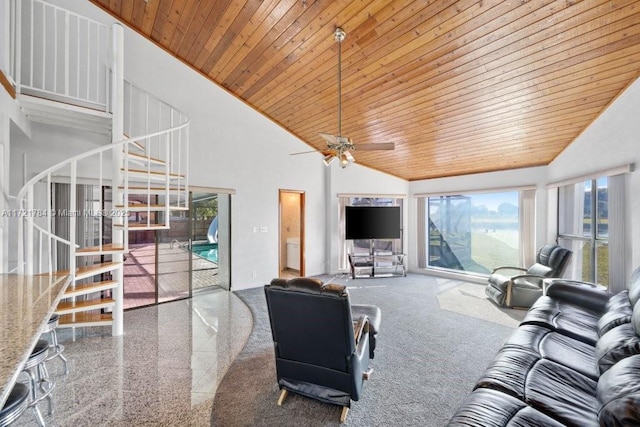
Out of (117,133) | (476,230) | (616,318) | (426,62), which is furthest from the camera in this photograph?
(476,230)

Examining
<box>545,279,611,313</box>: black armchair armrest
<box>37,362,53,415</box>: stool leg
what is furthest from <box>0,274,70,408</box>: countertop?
<box>545,279,611,313</box>: black armchair armrest

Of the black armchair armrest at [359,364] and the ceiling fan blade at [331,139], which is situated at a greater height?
the ceiling fan blade at [331,139]

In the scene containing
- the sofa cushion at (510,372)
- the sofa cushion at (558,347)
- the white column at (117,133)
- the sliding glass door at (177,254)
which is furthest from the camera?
the sliding glass door at (177,254)

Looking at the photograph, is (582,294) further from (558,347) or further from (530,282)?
(530,282)

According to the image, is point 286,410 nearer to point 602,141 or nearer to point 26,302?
point 26,302

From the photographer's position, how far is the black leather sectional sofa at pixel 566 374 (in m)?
1.43

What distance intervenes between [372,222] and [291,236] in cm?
221

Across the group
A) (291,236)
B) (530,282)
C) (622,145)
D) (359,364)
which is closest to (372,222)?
(291,236)

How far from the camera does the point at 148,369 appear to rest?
9.20ft

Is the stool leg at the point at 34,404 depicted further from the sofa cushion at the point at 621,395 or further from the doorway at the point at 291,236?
the doorway at the point at 291,236

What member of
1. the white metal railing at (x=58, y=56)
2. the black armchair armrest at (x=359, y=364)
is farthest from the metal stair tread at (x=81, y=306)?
the black armchair armrest at (x=359, y=364)

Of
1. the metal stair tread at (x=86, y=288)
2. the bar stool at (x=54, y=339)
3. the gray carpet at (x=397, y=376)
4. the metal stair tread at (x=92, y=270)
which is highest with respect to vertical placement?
the metal stair tread at (x=92, y=270)

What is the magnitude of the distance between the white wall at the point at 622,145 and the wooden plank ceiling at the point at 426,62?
0.14 m

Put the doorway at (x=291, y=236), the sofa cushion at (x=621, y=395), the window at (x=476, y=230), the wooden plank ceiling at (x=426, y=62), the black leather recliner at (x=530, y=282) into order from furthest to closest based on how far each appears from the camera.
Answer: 1. the doorway at (x=291, y=236)
2. the window at (x=476, y=230)
3. the black leather recliner at (x=530, y=282)
4. the wooden plank ceiling at (x=426, y=62)
5. the sofa cushion at (x=621, y=395)
